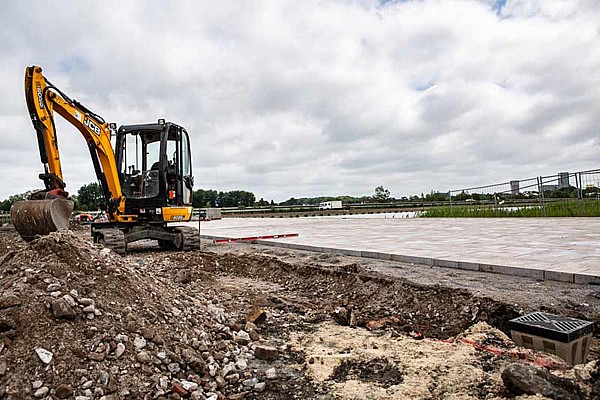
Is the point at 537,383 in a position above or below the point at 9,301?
below

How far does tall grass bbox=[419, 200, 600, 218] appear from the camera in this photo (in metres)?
15.6

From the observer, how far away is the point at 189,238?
10547 mm

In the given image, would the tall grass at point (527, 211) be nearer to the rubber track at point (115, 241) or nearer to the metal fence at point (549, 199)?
the metal fence at point (549, 199)

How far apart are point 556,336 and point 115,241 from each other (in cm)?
848

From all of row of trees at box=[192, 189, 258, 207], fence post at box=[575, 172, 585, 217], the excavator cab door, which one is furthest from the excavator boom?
row of trees at box=[192, 189, 258, 207]

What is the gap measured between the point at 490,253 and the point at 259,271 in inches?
145

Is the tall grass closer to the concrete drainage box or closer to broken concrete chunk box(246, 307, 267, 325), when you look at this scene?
the concrete drainage box

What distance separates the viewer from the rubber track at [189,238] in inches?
412

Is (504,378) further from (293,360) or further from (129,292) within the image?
(129,292)

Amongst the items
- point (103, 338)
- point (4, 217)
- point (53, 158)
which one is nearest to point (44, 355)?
point (103, 338)

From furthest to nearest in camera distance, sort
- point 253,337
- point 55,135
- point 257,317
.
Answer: point 55,135 < point 257,317 < point 253,337

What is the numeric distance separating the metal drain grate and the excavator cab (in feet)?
26.5

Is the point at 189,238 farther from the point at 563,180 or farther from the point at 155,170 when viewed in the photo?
the point at 563,180

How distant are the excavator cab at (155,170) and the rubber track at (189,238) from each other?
0.28m
